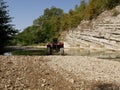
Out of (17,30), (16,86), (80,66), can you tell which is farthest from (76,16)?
(16,86)

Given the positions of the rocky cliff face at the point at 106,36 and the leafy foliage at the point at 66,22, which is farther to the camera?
the leafy foliage at the point at 66,22

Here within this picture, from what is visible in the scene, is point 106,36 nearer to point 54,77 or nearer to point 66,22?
point 54,77

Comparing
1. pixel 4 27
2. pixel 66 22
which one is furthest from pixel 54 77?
pixel 66 22

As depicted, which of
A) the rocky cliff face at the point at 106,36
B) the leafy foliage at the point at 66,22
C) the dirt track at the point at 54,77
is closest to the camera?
the dirt track at the point at 54,77

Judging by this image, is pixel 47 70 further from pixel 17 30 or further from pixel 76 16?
pixel 76 16

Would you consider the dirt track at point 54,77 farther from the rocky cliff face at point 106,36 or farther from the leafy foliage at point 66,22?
the leafy foliage at point 66,22

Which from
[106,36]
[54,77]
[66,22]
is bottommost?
[106,36]

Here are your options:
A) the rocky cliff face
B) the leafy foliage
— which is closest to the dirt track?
the rocky cliff face

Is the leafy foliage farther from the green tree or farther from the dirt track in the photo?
the dirt track

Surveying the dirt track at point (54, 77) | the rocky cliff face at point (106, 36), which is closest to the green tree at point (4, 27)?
the rocky cliff face at point (106, 36)

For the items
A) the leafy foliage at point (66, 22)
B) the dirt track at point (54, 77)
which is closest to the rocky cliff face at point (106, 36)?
the leafy foliage at point (66, 22)

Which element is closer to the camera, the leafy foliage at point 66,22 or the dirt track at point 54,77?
the dirt track at point 54,77

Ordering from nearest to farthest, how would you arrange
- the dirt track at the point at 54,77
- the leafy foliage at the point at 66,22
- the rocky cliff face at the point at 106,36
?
the dirt track at the point at 54,77 → the rocky cliff face at the point at 106,36 → the leafy foliage at the point at 66,22

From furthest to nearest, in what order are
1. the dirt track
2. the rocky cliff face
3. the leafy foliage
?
the leafy foliage, the rocky cliff face, the dirt track
